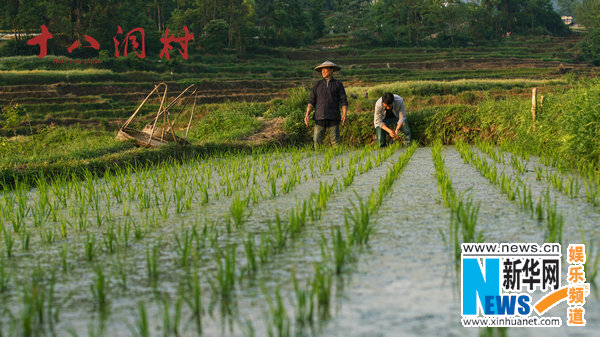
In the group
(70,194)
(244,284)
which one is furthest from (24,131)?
(244,284)

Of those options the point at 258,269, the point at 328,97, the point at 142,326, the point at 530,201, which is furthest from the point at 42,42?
the point at 142,326

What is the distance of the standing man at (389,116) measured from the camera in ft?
23.0

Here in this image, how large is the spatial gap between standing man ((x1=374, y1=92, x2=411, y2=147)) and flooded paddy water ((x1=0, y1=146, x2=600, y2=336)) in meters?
3.36

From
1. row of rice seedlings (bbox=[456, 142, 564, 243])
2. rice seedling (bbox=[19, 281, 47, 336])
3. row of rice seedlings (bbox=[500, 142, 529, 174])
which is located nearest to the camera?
rice seedling (bbox=[19, 281, 47, 336])

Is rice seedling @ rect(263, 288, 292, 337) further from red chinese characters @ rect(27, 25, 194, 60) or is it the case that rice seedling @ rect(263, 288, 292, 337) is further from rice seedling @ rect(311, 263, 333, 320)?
red chinese characters @ rect(27, 25, 194, 60)

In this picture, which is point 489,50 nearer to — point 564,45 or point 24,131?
point 564,45

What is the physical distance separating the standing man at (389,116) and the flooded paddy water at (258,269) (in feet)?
11.0

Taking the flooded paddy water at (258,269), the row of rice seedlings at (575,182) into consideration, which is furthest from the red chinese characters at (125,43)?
the flooded paddy water at (258,269)

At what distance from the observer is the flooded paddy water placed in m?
1.63

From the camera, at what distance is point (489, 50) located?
153 ft

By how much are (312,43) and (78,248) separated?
162 ft

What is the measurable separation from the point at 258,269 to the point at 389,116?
5.67 m

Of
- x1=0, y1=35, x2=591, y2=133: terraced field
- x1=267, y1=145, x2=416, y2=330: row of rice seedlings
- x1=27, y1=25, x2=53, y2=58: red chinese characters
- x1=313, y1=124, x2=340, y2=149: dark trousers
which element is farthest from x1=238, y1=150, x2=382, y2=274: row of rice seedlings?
x1=27, y1=25, x2=53, y2=58: red chinese characters

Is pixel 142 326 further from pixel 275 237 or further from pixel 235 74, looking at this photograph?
pixel 235 74
